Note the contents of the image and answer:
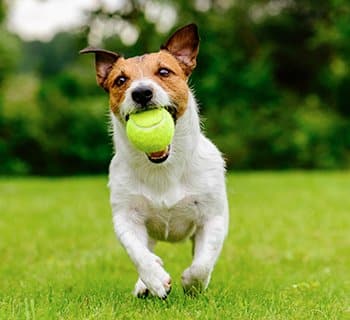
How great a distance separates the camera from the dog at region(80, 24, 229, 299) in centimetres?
520

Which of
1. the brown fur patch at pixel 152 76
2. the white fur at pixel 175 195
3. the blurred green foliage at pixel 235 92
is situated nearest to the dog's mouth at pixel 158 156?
the white fur at pixel 175 195

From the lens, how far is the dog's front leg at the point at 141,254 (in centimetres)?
492

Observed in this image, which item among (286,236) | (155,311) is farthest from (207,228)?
(286,236)

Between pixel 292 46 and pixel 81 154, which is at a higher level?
pixel 292 46

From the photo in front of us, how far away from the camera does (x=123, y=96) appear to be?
16.8 feet

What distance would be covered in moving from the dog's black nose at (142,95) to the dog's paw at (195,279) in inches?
47.2

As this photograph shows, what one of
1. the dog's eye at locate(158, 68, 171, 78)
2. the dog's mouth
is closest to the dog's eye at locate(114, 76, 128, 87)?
the dog's eye at locate(158, 68, 171, 78)

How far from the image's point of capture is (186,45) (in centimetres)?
557

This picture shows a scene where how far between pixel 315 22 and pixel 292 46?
4.28ft

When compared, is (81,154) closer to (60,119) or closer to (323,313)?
(60,119)

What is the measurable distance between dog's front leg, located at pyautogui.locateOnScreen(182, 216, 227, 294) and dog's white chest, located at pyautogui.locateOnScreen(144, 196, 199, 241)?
0.11 m

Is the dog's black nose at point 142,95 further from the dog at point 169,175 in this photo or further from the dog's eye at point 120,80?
the dog's eye at point 120,80

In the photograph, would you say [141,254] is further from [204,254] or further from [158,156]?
[158,156]

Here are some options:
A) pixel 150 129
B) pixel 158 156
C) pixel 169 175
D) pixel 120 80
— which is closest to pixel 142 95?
pixel 150 129
